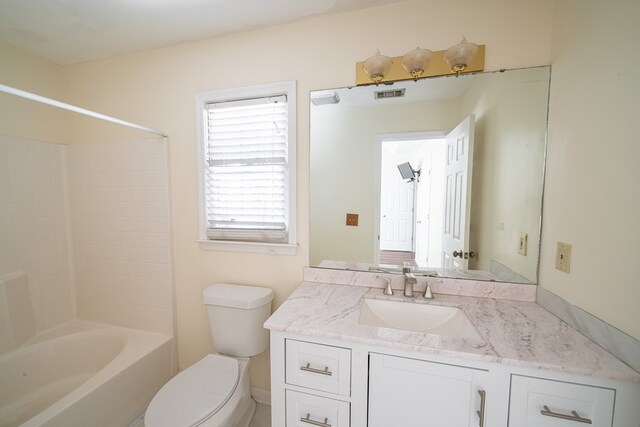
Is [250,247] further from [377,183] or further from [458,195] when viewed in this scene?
[458,195]

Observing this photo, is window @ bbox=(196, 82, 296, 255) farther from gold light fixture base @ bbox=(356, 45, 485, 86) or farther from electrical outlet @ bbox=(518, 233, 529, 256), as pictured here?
electrical outlet @ bbox=(518, 233, 529, 256)

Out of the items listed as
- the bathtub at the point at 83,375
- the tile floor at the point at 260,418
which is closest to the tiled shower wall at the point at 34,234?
the bathtub at the point at 83,375

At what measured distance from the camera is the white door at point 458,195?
48.4 inches

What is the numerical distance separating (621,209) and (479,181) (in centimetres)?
51

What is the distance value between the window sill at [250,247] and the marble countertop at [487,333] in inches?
13.0

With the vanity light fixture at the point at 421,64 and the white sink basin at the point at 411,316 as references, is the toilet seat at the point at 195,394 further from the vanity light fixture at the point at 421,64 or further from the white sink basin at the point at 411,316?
the vanity light fixture at the point at 421,64

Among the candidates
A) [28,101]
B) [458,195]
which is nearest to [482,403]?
[458,195]

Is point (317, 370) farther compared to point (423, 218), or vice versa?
point (423, 218)

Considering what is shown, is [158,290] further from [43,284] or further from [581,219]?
[581,219]

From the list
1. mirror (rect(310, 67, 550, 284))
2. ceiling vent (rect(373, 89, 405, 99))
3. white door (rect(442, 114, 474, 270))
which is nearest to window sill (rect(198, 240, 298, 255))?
mirror (rect(310, 67, 550, 284))

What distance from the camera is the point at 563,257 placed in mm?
1006

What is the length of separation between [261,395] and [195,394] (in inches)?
24.6

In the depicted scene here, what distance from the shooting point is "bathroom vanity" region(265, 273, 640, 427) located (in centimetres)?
74

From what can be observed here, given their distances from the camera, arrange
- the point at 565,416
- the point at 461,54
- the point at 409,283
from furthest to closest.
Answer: the point at 409,283, the point at 461,54, the point at 565,416
